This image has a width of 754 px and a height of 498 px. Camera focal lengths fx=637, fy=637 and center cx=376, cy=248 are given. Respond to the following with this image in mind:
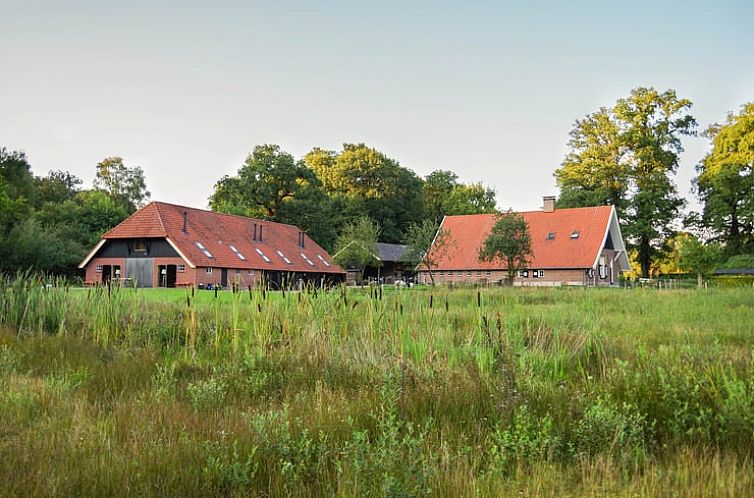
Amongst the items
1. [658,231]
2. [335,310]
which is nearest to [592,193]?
[658,231]

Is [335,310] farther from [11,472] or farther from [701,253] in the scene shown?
[701,253]

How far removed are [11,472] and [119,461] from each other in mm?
571

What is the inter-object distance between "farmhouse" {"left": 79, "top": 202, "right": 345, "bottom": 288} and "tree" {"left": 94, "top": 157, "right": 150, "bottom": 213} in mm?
37021

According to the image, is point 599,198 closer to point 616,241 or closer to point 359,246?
point 616,241

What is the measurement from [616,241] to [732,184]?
28.6 feet

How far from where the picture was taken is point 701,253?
4469cm

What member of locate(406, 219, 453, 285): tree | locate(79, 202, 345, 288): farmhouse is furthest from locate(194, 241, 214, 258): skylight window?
locate(406, 219, 453, 285): tree

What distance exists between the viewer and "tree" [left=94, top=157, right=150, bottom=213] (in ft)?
256

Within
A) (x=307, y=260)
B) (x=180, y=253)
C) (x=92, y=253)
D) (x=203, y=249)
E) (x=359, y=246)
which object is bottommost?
(x=307, y=260)

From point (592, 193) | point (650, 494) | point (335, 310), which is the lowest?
point (650, 494)

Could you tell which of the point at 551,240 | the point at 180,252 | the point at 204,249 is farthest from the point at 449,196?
the point at 180,252

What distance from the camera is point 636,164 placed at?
167ft

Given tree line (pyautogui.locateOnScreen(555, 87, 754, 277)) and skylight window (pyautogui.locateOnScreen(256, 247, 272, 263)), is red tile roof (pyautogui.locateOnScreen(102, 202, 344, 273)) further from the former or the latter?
tree line (pyautogui.locateOnScreen(555, 87, 754, 277))

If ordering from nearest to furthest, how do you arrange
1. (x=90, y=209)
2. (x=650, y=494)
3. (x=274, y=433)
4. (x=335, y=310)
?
(x=650, y=494)
(x=274, y=433)
(x=335, y=310)
(x=90, y=209)
